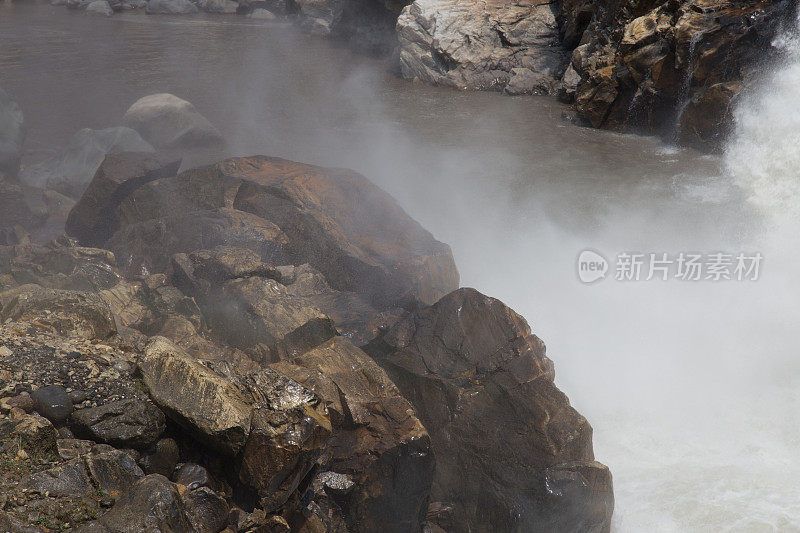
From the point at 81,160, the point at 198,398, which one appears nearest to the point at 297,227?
the point at 198,398

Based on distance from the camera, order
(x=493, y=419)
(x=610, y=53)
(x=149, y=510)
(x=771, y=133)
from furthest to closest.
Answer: (x=610, y=53) < (x=771, y=133) < (x=493, y=419) < (x=149, y=510)

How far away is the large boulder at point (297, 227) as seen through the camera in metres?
6.81

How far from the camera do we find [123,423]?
13.1 ft

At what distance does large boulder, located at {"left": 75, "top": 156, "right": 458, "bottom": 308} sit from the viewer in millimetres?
6812

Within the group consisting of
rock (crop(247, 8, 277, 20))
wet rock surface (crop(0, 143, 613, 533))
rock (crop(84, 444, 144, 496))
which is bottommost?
rock (crop(247, 8, 277, 20))

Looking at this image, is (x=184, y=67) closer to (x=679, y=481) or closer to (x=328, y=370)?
(x=328, y=370)

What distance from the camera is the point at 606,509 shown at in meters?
5.14

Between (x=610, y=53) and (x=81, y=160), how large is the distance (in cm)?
1061

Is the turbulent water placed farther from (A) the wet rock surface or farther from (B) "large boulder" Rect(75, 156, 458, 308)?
(B) "large boulder" Rect(75, 156, 458, 308)

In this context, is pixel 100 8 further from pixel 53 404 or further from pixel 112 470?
pixel 112 470

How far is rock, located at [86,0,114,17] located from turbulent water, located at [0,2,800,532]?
1187 centimetres

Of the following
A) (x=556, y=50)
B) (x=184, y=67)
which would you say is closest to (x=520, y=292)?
(x=556, y=50)

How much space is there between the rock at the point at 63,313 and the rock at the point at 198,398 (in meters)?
0.99
